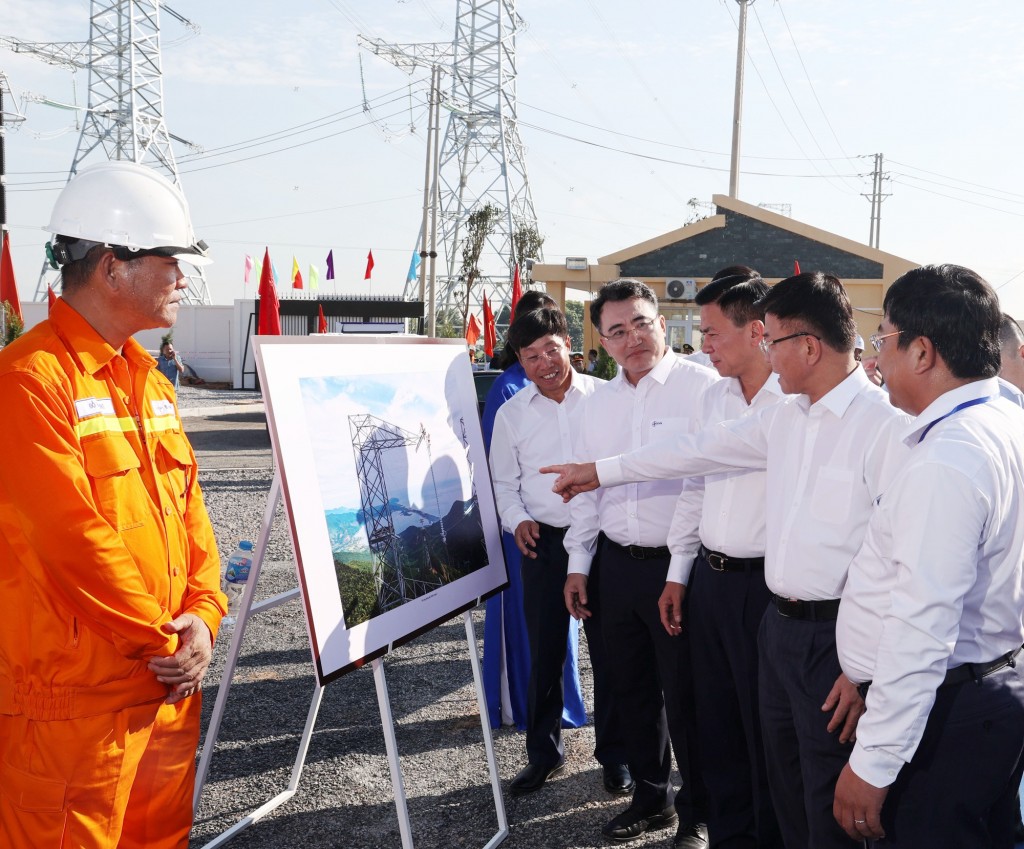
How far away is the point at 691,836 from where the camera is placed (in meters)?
3.33

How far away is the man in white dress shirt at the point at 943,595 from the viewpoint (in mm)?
1839

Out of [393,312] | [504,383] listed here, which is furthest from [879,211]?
[504,383]

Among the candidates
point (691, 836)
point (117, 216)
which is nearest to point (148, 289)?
point (117, 216)

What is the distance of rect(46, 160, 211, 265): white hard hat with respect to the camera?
2391mm

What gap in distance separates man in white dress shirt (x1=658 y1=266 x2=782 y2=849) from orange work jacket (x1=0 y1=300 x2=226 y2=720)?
1767 millimetres

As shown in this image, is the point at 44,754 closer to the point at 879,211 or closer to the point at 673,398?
the point at 673,398

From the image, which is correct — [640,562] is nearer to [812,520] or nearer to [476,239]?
[812,520]

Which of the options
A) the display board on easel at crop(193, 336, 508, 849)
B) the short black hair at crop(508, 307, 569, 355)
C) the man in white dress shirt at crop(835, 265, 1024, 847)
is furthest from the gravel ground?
the short black hair at crop(508, 307, 569, 355)

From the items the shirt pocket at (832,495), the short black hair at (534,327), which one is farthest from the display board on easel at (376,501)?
the shirt pocket at (832,495)

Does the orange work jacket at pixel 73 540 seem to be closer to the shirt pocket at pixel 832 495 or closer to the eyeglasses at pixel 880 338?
the shirt pocket at pixel 832 495

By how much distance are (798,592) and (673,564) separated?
2.82ft

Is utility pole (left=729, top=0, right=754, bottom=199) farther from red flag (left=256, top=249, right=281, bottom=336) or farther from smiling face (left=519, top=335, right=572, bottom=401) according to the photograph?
smiling face (left=519, top=335, right=572, bottom=401)

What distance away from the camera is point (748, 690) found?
3.00 metres

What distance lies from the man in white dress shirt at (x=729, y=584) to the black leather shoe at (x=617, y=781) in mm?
635
